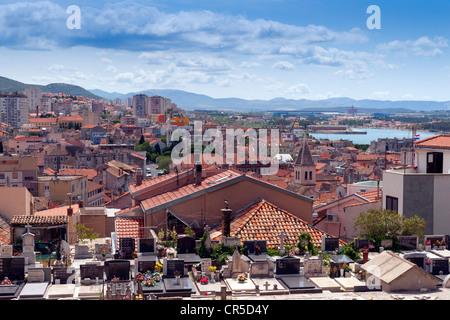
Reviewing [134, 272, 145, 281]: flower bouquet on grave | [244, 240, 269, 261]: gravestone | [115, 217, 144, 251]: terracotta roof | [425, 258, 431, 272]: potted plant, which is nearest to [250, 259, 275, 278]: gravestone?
[244, 240, 269, 261]: gravestone

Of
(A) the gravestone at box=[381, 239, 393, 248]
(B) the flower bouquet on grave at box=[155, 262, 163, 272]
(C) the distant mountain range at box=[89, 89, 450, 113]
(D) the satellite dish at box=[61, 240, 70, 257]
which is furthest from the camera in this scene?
(C) the distant mountain range at box=[89, 89, 450, 113]

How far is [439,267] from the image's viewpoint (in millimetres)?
6043

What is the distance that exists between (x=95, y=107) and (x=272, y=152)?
257 feet

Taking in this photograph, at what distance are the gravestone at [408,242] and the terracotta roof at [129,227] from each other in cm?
415

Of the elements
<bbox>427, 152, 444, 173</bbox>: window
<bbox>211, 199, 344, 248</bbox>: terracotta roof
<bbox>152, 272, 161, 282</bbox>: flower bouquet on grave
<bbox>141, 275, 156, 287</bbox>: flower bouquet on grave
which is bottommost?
<bbox>211, 199, 344, 248</bbox>: terracotta roof

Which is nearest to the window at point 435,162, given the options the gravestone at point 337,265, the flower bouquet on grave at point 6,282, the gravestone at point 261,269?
the gravestone at point 337,265

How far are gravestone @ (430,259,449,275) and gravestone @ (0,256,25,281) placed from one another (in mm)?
4234

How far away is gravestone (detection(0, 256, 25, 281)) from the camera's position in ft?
18.5

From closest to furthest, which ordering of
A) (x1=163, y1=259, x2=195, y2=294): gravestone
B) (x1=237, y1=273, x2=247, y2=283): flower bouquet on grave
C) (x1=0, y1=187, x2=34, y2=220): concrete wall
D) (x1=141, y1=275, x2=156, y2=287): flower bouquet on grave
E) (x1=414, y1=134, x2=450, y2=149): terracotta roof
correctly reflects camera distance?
(x1=163, y1=259, x2=195, y2=294): gravestone → (x1=141, y1=275, x2=156, y2=287): flower bouquet on grave → (x1=237, y1=273, x2=247, y2=283): flower bouquet on grave → (x1=414, y1=134, x2=450, y2=149): terracotta roof → (x1=0, y1=187, x2=34, y2=220): concrete wall

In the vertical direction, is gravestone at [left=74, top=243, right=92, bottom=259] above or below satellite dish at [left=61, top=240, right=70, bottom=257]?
below

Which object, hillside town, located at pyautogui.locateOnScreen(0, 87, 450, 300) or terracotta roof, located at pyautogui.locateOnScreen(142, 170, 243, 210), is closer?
hillside town, located at pyautogui.locateOnScreen(0, 87, 450, 300)

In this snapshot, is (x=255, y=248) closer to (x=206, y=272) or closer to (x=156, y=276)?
(x=206, y=272)

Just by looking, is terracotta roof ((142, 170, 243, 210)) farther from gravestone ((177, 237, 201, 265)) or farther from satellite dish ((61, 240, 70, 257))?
satellite dish ((61, 240, 70, 257))
